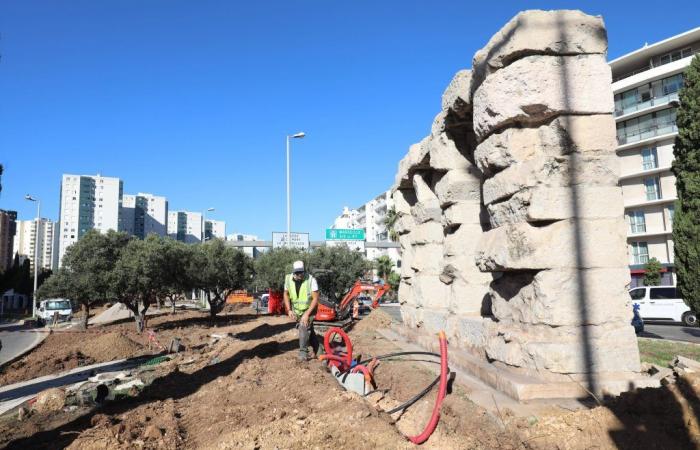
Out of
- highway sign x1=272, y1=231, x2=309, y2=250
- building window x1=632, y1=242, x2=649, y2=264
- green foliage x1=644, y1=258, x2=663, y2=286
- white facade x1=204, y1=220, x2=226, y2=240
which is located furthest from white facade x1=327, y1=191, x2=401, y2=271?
highway sign x1=272, y1=231, x2=309, y2=250

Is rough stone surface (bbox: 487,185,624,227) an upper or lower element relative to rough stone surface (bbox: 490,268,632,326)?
upper

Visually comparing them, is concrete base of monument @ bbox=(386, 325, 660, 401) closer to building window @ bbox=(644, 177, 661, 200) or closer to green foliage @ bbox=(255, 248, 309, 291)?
green foliage @ bbox=(255, 248, 309, 291)

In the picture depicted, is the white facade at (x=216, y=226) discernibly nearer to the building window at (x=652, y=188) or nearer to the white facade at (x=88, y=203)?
the white facade at (x=88, y=203)

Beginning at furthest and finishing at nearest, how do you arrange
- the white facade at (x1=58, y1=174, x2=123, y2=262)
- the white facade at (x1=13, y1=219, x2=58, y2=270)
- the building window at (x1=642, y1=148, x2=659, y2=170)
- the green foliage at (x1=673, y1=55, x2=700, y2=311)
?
1. the white facade at (x1=13, y1=219, x2=58, y2=270)
2. the white facade at (x1=58, y1=174, x2=123, y2=262)
3. the building window at (x1=642, y1=148, x2=659, y2=170)
4. the green foliage at (x1=673, y1=55, x2=700, y2=311)

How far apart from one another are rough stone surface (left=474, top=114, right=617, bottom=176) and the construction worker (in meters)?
3.81

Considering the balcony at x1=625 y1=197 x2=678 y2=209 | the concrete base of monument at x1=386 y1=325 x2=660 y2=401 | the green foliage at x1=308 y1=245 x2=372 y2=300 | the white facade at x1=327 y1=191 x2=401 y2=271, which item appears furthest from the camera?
the white facade at x1=327 y1=191 x2=401 y2=271

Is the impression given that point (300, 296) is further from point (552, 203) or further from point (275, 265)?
point (275, 265)

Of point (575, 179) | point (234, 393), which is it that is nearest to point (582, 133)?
point (575, 179)

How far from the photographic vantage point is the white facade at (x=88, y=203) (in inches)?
2844

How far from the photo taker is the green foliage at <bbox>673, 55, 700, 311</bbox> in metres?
10.3

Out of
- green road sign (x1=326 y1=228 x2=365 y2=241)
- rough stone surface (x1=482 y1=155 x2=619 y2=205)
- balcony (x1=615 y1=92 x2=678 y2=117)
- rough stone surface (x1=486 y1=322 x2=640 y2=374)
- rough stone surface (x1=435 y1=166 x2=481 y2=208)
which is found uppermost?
balcony (x1=615 y1=92 x2=678 y2=117)

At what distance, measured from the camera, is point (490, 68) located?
5.89m

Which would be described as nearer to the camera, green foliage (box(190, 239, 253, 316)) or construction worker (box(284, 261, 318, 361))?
construction worker (box(284, 261, 318, 361))

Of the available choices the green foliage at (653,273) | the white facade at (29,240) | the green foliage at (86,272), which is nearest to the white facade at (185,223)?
the white facade at (29,240)
